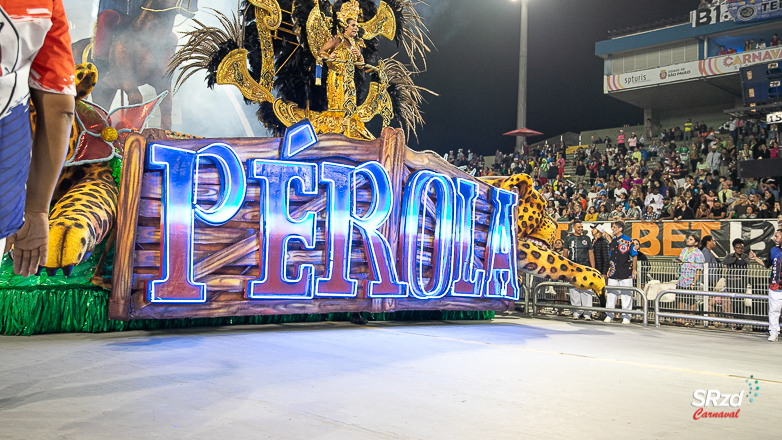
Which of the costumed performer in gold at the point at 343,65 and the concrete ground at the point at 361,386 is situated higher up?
the costumed performer in gold at the point at 343,65

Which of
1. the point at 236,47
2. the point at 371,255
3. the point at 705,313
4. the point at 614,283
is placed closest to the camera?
the point at 371,255

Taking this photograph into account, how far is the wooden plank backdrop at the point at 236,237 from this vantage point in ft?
20.8

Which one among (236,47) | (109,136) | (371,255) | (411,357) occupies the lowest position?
(411,357)

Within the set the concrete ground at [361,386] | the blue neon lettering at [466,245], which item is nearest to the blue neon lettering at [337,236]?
the concrete ground at [361,386]

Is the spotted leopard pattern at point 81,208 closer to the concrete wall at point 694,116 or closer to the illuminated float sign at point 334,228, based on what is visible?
the illuminated float sign at point 334,228

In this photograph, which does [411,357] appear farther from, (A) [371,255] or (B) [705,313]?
(B) [705,313]

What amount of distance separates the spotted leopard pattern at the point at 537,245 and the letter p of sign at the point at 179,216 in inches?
195

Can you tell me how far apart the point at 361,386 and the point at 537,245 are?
265 inches

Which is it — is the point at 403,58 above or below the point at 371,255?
above

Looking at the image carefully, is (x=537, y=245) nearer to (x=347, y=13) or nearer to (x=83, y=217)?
(x=347, y=13)

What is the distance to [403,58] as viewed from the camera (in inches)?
1331

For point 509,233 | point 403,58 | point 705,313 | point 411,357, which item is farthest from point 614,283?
point 403,58

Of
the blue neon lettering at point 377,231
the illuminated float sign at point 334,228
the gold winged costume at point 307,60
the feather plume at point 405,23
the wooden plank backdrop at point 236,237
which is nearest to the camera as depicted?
the wooden plank backdrop at point 236,237

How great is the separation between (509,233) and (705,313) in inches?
148
